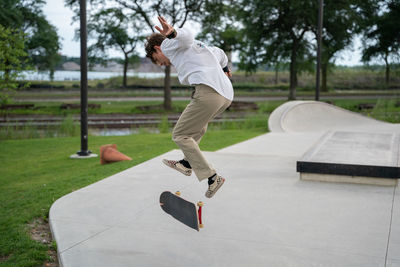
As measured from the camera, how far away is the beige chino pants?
14.9ft

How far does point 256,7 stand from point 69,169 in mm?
27193

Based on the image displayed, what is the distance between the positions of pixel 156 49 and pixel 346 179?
3811 mm

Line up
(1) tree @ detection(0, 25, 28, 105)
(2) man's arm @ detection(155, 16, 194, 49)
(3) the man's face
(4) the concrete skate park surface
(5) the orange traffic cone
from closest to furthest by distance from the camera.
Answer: (4) the concrete skate park surface
(2) man's arm @ detection(155, 16, 194, 49)
(3) the man's face
(5) the orange traffic cone
(1) tree @ detection(0, 25, 28, 105)

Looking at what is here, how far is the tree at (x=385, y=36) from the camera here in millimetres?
33000

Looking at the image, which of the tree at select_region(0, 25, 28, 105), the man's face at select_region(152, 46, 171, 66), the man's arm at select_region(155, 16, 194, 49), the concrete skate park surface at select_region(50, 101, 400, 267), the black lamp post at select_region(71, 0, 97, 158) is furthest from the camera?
the tree at select_region(0, 25, 28, 105)

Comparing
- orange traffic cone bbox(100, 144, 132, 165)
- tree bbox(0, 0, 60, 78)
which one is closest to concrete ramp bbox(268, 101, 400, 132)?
orange traffic cone bbox(100, 144, 132, 165)

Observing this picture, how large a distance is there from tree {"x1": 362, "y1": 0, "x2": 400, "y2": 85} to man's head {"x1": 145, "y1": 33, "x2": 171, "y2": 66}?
32.2 metres

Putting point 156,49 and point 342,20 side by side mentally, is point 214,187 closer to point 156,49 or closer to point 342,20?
point 156,49

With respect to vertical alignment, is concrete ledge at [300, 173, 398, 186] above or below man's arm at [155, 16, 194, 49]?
below

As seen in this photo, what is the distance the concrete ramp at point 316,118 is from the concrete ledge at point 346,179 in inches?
338

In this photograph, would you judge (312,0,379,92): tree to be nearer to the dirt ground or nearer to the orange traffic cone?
the orange traffic cone

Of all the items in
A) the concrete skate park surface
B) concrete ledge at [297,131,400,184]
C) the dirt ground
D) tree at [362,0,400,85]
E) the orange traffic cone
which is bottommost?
the dirt ground

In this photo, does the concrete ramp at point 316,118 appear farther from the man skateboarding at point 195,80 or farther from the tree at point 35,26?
the tree at point 35,26

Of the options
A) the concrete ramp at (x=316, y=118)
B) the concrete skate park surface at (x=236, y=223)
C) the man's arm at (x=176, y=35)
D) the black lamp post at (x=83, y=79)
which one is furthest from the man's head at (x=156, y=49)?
the concrete ramp at (x=316, y=118)
